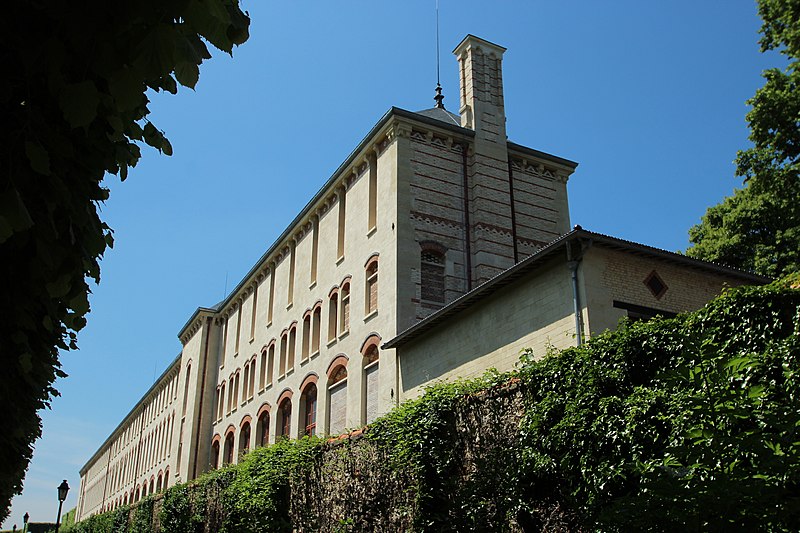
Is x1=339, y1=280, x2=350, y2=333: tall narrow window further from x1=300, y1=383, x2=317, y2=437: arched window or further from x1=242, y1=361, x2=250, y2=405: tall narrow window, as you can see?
x1=242, y1=361, x2=250, y2=405: tall narrow window

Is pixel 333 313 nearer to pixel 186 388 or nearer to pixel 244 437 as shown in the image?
pixel 244 437

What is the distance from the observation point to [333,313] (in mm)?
27016

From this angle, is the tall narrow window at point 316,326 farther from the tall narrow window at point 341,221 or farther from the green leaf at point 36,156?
the green leaf at point 36,156

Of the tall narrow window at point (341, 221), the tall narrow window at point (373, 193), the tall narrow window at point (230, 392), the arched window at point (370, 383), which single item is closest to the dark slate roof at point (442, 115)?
the tall narrow window at point (373, 193)

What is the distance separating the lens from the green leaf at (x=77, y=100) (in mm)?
2654

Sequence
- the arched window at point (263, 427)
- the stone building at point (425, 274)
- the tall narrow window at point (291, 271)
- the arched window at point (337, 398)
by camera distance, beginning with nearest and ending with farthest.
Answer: the stone building at point (425, 274), the arched window at point (337, 398), the tall narrow window at point (291, 271), the arched window at point (263, 427)

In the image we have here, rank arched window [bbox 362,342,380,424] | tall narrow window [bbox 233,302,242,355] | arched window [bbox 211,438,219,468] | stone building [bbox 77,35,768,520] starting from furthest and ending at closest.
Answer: arched window [bbox 211,438,219,468] → tall narrow window [bbox 233,302,242,355] → arched window [bbox 362,342,380,424] → stone building [bbox 77,35,768,520]

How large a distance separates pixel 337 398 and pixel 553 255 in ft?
41.4

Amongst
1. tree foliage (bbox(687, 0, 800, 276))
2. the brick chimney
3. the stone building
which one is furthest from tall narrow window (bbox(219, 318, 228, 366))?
tree foliage (bbox(687, 0, 800, 276))

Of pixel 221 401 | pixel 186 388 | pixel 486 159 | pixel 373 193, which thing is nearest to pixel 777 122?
pixel 486 159

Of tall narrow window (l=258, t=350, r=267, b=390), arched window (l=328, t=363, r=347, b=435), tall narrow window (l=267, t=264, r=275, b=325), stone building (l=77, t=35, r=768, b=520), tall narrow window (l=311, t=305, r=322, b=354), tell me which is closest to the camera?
stone building (l=77, t=35, r=768, b=520)

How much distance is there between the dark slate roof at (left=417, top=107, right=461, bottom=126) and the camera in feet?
87.3

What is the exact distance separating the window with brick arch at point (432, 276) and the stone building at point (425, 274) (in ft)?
0.22

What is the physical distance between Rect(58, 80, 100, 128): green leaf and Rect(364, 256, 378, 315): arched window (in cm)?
2102
